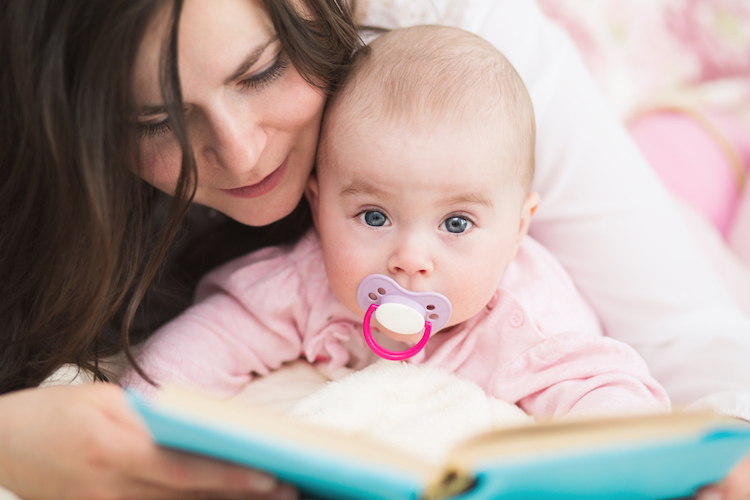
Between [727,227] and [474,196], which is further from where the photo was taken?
[727,227]

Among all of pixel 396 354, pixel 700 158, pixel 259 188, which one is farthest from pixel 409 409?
pixel 700 158

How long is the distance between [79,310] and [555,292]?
2.55 feet

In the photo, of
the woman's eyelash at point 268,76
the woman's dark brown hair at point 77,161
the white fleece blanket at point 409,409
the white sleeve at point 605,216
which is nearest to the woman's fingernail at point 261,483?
the white fleece blanket at point 409,409

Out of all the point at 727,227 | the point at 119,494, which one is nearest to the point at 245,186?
the point at 119,494

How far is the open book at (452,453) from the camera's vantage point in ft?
1.53

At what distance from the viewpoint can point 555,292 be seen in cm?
104

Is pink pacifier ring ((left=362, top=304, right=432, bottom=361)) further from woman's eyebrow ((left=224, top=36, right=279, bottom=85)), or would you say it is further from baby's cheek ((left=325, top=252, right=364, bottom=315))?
woman's eyebrow ((left=224, top=36, right=279, bottom=85))

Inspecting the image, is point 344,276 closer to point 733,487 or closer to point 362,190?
point 362,190

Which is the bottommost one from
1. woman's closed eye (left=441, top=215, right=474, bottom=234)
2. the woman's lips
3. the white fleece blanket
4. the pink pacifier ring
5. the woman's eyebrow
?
the white fleece blanket

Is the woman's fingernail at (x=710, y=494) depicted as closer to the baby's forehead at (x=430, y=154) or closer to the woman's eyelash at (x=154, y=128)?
the baby's forehead at (x=430, y=154)

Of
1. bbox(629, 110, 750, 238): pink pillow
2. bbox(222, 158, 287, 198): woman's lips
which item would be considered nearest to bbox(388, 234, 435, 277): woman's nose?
bbox(222, 158, 287, 198): woman's lips

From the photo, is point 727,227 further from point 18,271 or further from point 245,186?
point 18,271

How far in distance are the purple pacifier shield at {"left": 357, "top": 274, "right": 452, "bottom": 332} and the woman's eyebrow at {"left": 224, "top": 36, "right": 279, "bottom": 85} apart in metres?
0.33

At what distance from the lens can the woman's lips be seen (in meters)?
0.98
